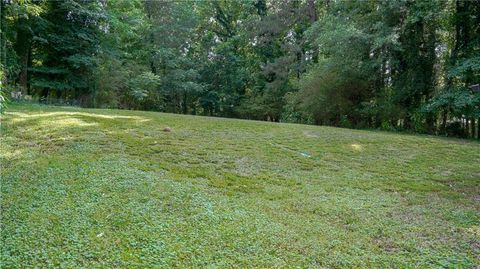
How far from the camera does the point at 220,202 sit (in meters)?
3.88

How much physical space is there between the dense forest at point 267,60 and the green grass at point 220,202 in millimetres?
3264

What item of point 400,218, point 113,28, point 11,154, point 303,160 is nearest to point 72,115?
point 11,154

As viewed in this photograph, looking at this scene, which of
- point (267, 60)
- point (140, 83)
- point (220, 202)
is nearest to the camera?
point (220, 202)

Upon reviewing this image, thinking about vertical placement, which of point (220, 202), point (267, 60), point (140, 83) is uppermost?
point (267, 60)

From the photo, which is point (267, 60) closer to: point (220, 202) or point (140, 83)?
point (140, 83)

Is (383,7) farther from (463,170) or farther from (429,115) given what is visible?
(463,170)

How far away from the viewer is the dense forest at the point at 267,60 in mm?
10500

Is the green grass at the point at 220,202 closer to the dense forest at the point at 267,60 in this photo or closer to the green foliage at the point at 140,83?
the dense forest at the point at 267,60

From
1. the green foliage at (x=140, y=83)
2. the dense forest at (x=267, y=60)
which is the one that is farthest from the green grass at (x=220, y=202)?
the green foliage at (x=140, y=83)

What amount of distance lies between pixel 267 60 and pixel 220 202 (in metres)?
17.9

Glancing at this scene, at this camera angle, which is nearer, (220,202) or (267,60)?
(220,202)

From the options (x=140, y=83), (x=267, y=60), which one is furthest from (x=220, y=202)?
(x=267, y=60)

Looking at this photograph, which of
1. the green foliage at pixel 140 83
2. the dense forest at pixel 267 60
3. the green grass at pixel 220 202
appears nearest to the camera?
the green grass at pixel 220 202

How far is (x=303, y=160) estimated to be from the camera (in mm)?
6113
